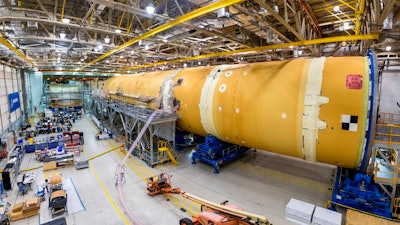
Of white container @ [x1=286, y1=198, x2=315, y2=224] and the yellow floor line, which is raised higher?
white container @ [x1=286, y1=198, x2=315, y2=224]

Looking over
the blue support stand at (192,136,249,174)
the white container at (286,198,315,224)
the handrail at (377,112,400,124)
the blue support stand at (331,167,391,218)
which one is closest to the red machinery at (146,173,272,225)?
the white container at (286,198,315,224)

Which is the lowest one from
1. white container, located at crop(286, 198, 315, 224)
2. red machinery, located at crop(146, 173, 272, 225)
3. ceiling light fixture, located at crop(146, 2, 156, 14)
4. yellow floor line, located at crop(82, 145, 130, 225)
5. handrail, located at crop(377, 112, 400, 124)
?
yellow floor line, located at crop(82, 145, 130, 225)

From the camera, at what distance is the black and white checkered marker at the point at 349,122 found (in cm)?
712

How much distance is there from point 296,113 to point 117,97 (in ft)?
65.1

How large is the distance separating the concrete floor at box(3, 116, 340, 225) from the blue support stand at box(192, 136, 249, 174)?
63 cm

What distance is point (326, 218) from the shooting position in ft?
24.1

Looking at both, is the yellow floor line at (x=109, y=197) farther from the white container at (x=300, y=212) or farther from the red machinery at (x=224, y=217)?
the white container at (x=300, y=212)

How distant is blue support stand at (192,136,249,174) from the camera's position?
12.4 m

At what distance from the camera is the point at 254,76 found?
9922mm

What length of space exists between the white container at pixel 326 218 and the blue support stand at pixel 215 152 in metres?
5.69

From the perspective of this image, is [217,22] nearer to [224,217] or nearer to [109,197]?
[224,217]

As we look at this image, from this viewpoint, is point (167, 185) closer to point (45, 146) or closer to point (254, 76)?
point (254, 76)

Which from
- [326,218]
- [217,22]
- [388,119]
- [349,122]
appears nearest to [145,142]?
[217,22]

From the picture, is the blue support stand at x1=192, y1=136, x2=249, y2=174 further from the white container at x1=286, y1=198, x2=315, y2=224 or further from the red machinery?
the white container at x1=286, y1=198, x2=315, y2=224
